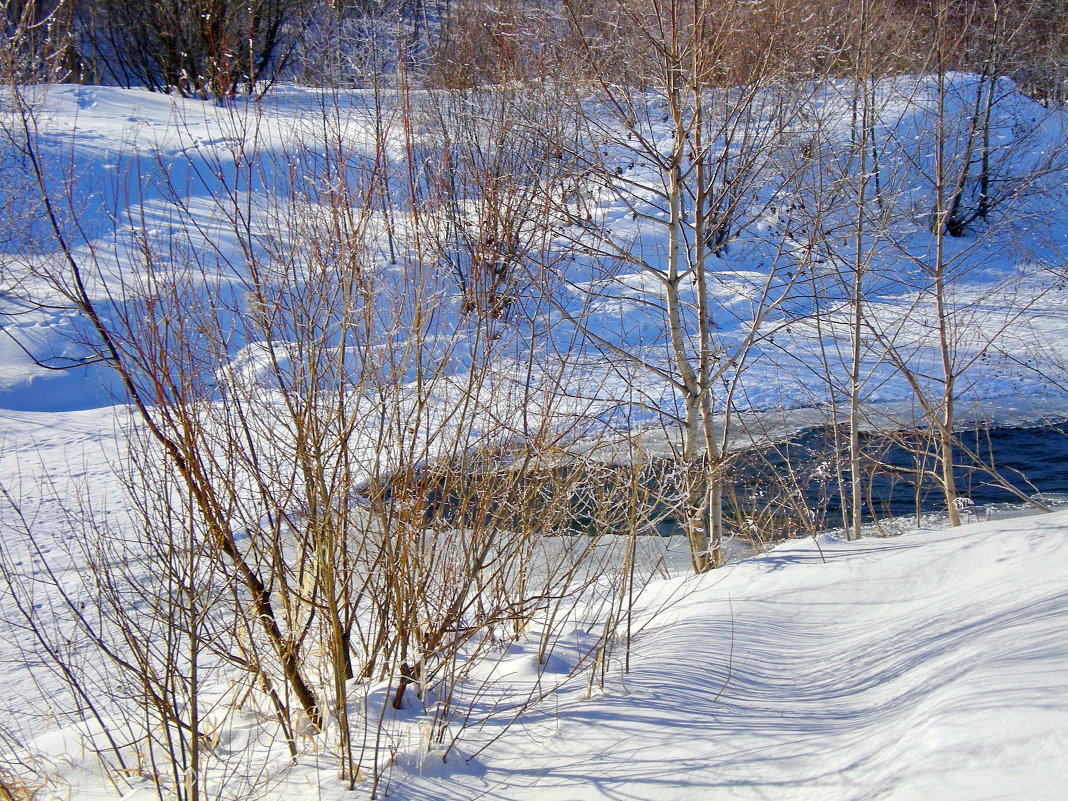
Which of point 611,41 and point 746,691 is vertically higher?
point 611,41

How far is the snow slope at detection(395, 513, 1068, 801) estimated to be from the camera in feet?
8.32

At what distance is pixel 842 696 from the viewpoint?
355cm

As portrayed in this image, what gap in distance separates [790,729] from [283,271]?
2.87 metres

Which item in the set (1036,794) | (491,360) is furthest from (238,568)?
(1036,794)

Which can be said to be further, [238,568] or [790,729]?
[238,568]

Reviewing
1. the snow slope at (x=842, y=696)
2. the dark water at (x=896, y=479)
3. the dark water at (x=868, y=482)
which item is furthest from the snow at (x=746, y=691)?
the dark water at (x=896, y=479)

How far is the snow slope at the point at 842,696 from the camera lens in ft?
8.32

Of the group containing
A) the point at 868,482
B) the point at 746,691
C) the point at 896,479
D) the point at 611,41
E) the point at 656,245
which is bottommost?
the point at 868,482

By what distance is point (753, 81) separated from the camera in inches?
238

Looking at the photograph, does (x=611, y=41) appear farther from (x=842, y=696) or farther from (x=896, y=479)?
(x=896, y=479)

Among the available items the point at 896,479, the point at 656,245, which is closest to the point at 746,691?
the point at 656,245

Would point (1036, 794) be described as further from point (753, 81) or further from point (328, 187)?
point (753, 81)

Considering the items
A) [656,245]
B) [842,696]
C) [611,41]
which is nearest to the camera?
[842,696]

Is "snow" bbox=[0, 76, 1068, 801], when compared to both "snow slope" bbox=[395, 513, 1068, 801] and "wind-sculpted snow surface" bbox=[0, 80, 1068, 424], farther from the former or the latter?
"wind-sculpted snow surface" bbox=[0, 80, 1068, 424]
